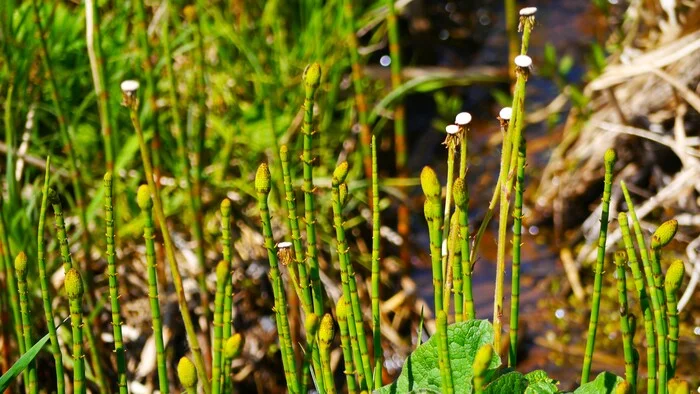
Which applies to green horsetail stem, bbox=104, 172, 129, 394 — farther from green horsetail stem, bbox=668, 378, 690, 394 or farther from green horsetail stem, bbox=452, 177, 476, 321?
green horsetail stem, bbox=668, 378, 690, 394

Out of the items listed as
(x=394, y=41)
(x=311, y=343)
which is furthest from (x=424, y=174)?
(x=394, y=41)

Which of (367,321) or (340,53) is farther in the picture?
(340,53)

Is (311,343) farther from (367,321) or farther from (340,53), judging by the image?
(340,53)

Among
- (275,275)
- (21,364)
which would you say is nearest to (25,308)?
(21,364)

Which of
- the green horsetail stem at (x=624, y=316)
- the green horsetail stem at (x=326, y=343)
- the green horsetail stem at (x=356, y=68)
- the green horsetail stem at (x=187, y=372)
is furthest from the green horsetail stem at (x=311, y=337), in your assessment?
the green horsetail stem at (x=356, y=68)

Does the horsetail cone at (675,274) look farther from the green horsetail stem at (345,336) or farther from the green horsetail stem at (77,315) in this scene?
the green horsetail stem at (77,315)

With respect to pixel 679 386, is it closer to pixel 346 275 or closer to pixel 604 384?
pixel 604 384
